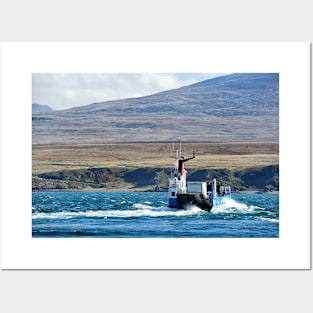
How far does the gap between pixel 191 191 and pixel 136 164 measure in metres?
2.26

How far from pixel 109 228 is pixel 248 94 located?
24.7 ft

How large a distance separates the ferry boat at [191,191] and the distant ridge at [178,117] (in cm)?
110

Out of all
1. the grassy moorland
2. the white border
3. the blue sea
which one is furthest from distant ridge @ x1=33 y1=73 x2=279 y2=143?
the white border

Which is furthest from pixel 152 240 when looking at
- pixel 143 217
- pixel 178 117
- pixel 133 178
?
pixel 133 178

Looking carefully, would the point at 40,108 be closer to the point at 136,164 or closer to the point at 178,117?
the point at 136,164

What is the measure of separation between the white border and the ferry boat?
310 inches

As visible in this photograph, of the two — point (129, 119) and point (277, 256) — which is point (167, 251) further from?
point (129, 119)

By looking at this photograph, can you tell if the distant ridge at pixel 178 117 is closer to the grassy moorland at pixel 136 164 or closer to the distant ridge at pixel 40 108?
the grassy moorland at pixel 136 164

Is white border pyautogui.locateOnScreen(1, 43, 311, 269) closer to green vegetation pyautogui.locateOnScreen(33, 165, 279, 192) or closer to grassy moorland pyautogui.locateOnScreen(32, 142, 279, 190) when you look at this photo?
grassy moorland pyautogui.locateOnScreen(32, 142, 279, 190)

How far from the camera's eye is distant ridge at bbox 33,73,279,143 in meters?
33.4

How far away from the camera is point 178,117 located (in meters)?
36.8

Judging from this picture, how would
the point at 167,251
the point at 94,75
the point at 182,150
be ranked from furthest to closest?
the point at 182,150
the point at 94,75
the point at 167,251
